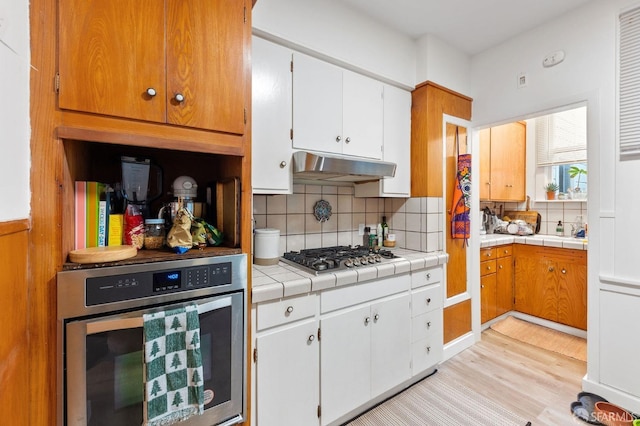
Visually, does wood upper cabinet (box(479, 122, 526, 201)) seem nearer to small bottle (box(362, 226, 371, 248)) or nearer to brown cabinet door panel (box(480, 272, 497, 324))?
brown cabinet door panel (box(480, 272, 497, 324))

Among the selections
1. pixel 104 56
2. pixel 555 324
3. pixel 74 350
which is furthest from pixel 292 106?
pixel 555 324

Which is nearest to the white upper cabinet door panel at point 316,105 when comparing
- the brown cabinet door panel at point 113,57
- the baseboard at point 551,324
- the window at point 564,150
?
the brown cabinet door panel at point 113,57

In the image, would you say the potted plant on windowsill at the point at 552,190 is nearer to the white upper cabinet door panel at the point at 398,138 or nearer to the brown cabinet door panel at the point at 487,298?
the brown cabinet door panel at the point at 487,298

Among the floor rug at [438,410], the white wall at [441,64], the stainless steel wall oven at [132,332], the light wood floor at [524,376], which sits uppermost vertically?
the white wall at [441,64]

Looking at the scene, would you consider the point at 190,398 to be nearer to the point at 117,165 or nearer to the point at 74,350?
the point at 74,350

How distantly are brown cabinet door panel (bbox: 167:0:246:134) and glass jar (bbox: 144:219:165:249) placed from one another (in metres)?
0.43

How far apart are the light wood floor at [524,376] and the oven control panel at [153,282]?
1999 mm

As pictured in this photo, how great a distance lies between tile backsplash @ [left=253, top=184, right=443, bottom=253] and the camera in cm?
196

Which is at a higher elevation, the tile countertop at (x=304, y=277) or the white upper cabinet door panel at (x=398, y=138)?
the white upper cabinet door panel at (x=398, y=138)

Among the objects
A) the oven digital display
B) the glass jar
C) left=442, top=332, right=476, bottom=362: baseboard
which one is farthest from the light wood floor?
the glass jar

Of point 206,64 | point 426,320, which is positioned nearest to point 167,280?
point 206,64

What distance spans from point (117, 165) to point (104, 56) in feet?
1.72

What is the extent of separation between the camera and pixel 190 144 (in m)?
1.05

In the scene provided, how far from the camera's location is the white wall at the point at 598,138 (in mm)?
1684
